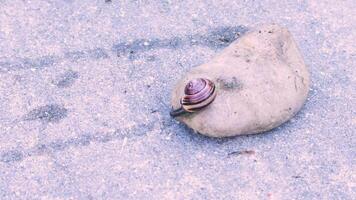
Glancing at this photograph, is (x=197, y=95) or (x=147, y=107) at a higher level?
(x=197, y=95)

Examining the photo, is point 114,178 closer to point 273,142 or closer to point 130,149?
point 130,149

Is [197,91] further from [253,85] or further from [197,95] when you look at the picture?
[253,85]

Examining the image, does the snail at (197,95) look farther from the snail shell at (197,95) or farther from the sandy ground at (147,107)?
the sandy ground at (147,107)

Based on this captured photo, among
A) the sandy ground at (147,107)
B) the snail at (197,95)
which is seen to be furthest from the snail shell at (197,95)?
the sandy ground at (147,107)

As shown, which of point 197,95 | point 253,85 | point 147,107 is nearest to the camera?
point 197,95

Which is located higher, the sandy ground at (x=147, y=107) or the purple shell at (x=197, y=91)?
the purple shell at (x=197, y=91)

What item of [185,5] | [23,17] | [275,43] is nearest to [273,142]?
[275,43]

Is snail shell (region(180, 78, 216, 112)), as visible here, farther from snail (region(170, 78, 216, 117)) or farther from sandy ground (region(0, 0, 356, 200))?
sandy ground (region(0, 0, 356, 200))

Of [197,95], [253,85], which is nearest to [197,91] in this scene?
[197,95]
